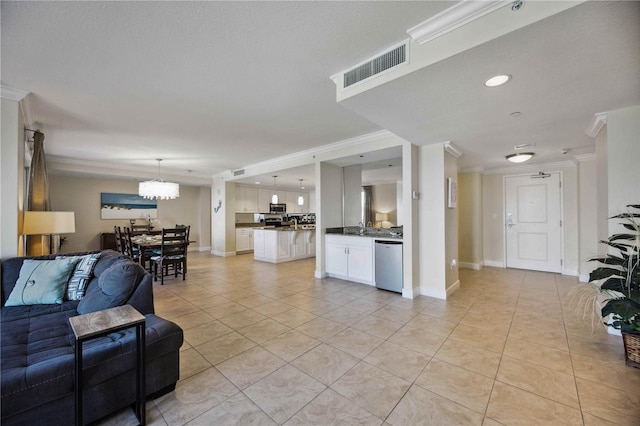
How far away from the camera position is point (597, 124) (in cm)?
283

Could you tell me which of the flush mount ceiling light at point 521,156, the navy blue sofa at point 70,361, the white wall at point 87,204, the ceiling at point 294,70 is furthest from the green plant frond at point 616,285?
the white wall at point 87,204

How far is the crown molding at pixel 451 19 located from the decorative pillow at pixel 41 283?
3.53 metres

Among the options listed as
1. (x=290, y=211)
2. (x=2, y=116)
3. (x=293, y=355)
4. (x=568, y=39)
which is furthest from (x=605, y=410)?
(x=290, y=211)

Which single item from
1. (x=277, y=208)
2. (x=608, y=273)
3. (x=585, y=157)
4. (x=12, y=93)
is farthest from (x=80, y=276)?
(x=277, y=208)

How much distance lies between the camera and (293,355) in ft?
7.35

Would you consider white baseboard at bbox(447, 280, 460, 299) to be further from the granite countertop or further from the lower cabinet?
the lower cabinet

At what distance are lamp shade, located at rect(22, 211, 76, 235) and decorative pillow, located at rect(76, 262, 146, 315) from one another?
1.20 m

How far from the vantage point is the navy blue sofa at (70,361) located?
129 cm

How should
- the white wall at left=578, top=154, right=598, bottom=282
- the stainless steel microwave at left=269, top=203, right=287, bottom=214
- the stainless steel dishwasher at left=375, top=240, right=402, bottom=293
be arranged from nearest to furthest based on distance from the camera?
1. the stainless steel dishwasher at left=375, top=240, right=402, bottom=293
2. the white wall at left=578, top=154, right=598, bottom=282
3. the stainless steel microwave at left=269, top=203, right=287, bottom=214

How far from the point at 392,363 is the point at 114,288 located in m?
2.31

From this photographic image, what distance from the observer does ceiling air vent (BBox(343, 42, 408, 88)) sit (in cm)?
188

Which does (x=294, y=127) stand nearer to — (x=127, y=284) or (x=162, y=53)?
(x=162, y=53)

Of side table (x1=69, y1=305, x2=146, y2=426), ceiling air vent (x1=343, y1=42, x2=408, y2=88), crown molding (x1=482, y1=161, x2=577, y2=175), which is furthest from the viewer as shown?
crown molding (x1=482, y1=161, x2=577, y2=175)

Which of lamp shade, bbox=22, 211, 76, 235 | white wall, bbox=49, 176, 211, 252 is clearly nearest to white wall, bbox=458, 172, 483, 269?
lamp shade, bbox=22, 211, 76, 235
